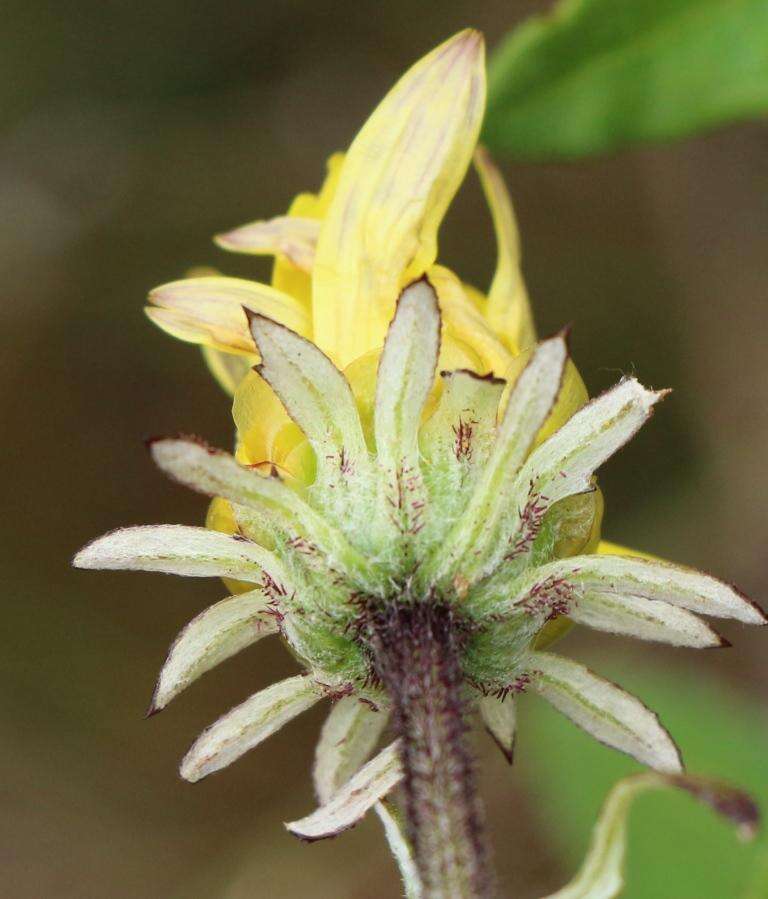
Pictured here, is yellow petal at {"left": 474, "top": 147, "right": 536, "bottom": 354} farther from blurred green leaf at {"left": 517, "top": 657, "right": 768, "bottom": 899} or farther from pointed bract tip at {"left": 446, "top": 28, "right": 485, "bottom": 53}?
blurred green leaf at {"left": 517, "top": 657, "right": 768, "bottom": 899}

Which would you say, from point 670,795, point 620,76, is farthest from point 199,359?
point 620,76

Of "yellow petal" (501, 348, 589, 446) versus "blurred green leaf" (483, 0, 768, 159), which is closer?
"yellow petal" (501, 348, 589, 446)

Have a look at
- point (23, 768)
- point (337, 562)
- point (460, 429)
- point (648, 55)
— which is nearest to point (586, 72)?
point (648, 55)

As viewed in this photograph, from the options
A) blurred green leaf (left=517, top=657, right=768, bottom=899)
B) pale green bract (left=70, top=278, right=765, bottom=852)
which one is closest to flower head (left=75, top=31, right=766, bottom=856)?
pale green bract (left=70, top=278, right=765, bottom=852)

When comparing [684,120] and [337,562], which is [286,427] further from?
[684,120]

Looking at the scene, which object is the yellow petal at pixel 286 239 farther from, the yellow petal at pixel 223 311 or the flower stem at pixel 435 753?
the flower stem at pixel 435 753

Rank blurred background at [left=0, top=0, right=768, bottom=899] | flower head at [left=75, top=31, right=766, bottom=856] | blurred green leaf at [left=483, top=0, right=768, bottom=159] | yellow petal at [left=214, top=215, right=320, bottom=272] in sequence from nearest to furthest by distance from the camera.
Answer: flower head at [left=75, top=31, right=766, bottom=856], yellow petal at [left=214, top=215, right=320, bottom=272], blurred green leaf at [left=483, top=0, right=768, bottom=159], blurred background at [left=0, top=0, right=768, bottom=899]

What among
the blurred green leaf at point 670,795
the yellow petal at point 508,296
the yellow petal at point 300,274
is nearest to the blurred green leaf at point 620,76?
the yellow petal at point 508,296

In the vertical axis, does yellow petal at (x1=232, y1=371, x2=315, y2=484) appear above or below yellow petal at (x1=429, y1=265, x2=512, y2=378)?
below
